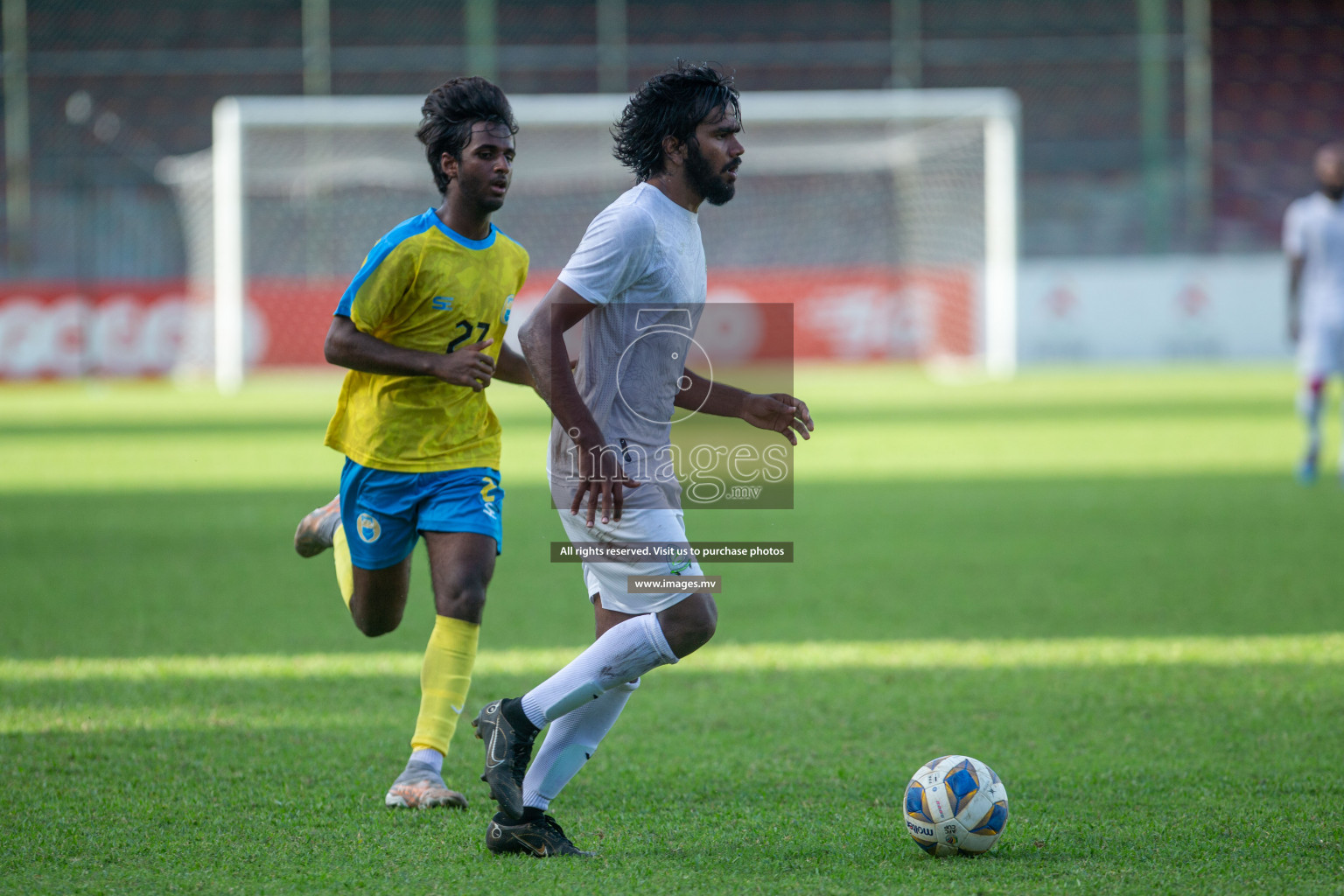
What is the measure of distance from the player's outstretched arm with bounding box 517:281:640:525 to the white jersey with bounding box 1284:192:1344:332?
377 inches

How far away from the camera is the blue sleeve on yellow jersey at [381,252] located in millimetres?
4324

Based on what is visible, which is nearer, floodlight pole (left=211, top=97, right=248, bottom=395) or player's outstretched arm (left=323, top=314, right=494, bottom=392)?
player's outstretched arm (left=323, top=314, right=494, bottom=392)

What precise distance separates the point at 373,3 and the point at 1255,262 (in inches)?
790

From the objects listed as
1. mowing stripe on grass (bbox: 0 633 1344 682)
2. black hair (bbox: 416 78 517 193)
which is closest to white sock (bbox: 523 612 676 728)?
black hair (bbox: 416 78 517 193)

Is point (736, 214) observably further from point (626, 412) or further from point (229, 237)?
point (626, 412)

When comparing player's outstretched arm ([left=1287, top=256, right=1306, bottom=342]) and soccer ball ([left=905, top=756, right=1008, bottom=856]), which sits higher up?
player's outstretched arm ([left=1287, top=256, right=1306, bottom=342])

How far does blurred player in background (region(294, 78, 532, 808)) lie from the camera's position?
4316mm

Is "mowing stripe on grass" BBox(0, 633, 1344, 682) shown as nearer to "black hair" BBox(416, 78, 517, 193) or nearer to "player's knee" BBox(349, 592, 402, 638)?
"player's knee" BBox(349, 592, 402, 638)

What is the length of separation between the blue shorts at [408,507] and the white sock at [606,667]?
0.87 m

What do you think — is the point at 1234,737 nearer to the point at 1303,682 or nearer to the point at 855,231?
the point at 1303,682

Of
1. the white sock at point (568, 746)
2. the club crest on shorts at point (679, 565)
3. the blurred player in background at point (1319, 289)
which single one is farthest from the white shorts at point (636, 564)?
the blurred player in background at point (1319, 289)

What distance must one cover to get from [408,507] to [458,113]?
4.04ft

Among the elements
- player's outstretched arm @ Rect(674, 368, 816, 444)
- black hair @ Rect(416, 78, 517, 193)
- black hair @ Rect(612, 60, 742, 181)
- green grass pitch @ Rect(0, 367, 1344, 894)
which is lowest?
green grass pitch @ Rect(0, 367, 1344, 894)

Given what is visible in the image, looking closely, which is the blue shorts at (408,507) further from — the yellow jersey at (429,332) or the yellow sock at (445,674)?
the yellow sock at (445,674)
